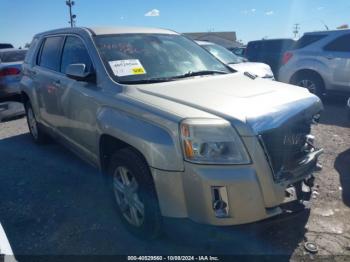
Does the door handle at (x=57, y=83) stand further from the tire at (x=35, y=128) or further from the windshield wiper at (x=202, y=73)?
the windshield wiper at (x=202, y=73)

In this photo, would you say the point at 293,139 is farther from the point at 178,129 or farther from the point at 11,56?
the point at 11,56

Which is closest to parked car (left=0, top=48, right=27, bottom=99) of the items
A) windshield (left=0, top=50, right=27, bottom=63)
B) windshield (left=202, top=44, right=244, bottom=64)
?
windshield (left=0, top=50, right=27, bottom=63)

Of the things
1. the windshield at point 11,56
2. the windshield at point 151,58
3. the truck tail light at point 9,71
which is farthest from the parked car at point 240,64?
the windshield at point 11,56

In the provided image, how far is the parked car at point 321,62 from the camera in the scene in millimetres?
7898

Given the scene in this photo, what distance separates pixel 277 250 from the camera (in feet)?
9.39

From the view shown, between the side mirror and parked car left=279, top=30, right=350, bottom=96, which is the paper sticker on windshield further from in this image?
parked car left=279, top=30, right=350, bottom=96

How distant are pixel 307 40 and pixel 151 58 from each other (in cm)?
638

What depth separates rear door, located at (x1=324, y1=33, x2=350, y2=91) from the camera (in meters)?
7.81

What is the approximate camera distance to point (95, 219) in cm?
343

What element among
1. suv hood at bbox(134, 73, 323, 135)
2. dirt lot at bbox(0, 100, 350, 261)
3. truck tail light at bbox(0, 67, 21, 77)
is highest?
suv hood at bbox(134, 73, 323, 135)

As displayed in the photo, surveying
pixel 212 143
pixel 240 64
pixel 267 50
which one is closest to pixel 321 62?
pixel 240 64

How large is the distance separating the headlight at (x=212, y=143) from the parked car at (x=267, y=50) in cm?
1080

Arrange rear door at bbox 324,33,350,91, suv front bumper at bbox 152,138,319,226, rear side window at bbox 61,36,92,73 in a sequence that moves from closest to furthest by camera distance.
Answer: suv front bumper at bbox 152,138,319,226
rear side window at bbox 61,36,92,73
rear door at bbox 324,33,350,91

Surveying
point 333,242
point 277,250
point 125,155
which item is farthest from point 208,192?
point 333,242
